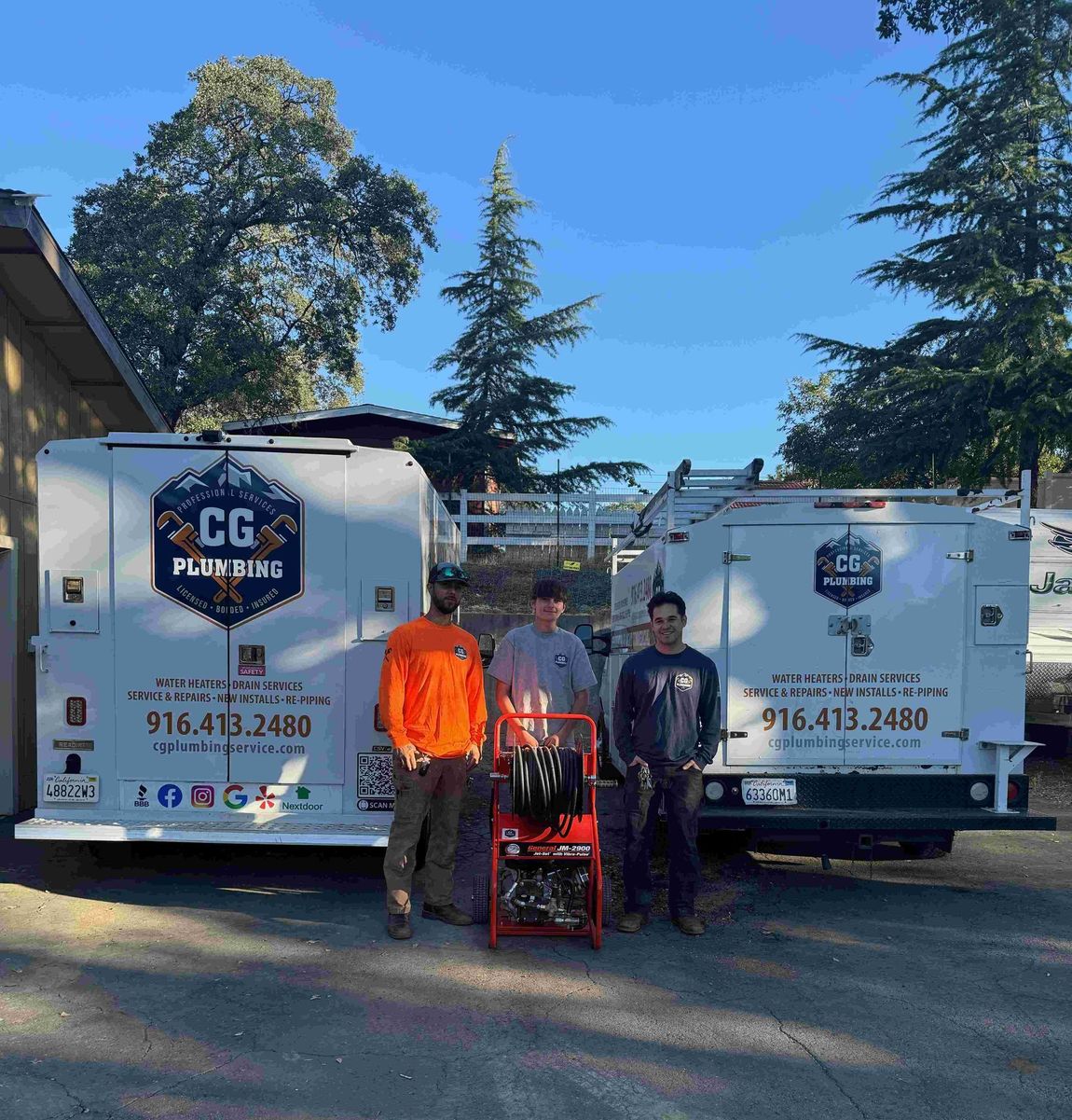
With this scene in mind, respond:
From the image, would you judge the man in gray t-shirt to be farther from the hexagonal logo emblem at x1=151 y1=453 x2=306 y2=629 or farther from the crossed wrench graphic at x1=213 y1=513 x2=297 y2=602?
the crossed wrench graphic at x1=213 y1=513 x2=297 y2=602

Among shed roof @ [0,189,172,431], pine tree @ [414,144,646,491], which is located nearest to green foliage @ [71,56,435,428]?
pine tree @ [414,144,646,491]

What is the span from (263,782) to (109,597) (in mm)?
1462

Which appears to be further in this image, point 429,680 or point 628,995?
point 429,680

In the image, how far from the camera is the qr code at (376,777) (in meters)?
5.82

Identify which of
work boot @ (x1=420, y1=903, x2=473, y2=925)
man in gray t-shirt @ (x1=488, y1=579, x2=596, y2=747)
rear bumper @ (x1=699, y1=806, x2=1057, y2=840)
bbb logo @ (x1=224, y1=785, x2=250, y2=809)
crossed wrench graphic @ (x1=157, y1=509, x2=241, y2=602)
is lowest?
work boot @ (x1=420, y1=903, x2=473, y2=925)

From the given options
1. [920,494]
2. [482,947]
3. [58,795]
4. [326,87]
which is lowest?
[482,947]

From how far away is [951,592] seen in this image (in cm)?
599

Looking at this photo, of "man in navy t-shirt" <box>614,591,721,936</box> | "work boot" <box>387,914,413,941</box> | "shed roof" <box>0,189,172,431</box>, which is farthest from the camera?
"shed roof" <box>0,189,172,431</box>

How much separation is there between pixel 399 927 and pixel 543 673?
1621 millimetres

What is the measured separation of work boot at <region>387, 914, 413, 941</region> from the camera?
516cm

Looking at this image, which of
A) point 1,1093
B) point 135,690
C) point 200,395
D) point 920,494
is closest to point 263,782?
point 135,690

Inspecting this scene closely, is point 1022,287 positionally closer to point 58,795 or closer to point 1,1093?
point 58,795

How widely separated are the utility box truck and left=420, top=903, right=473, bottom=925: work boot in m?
1.64

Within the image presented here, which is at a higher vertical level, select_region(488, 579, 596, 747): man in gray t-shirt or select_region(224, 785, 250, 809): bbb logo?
select_region(488, 579, 596, 747): man in gray t-shirt
